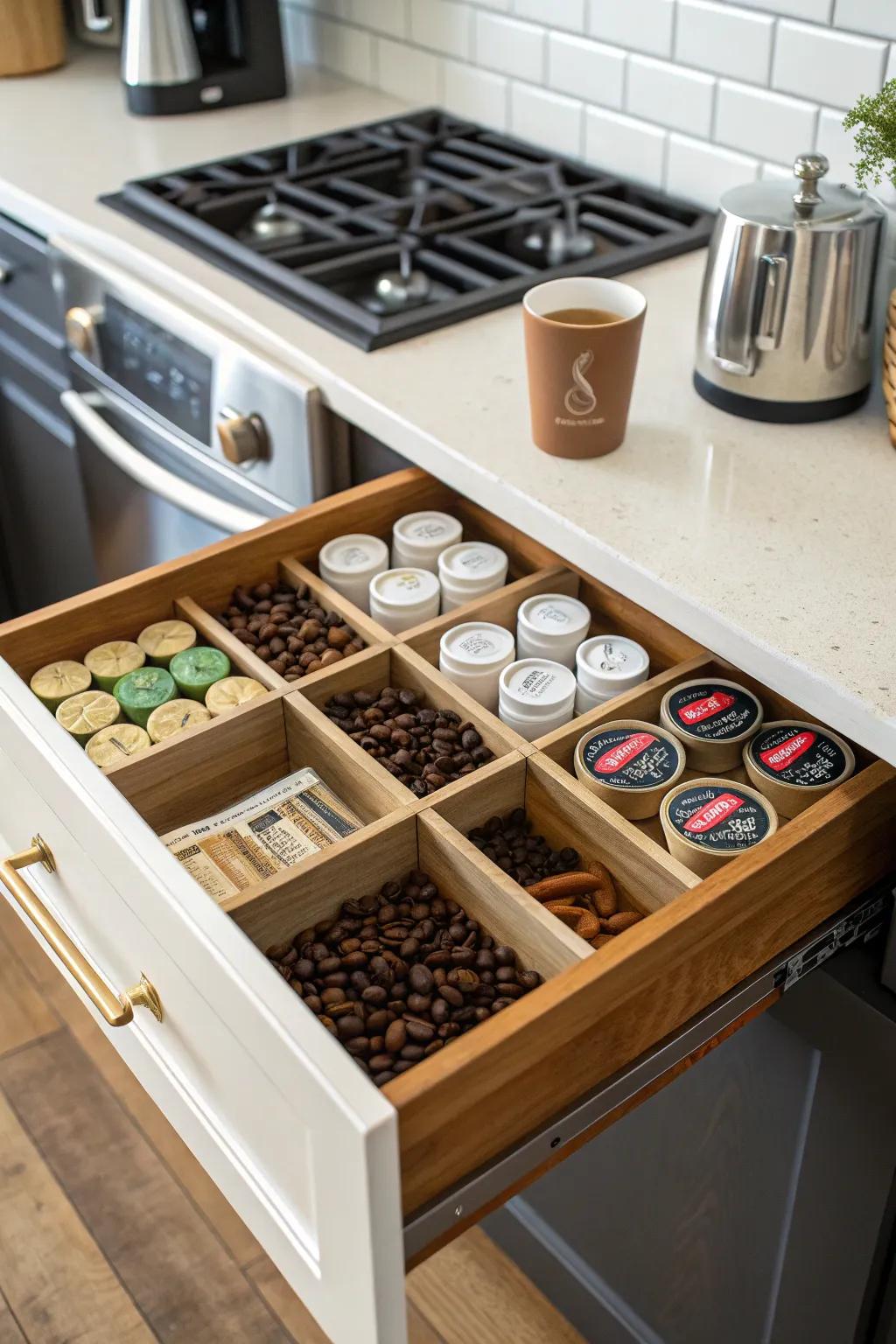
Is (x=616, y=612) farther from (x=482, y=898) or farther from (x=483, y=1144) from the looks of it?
(x=483, y=1144)

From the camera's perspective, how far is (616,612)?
44.7 inches

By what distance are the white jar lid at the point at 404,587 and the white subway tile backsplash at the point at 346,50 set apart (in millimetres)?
1251

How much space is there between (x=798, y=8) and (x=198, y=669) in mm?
971

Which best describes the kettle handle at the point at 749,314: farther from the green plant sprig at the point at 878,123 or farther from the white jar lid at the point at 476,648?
the white jar lid at the point at 476,648

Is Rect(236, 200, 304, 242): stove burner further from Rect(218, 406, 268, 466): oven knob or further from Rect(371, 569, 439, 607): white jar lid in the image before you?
Rect(371, 569, 439, 607): white jar lid

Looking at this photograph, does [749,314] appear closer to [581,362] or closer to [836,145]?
[581,362]

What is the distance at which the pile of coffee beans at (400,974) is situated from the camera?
80cm

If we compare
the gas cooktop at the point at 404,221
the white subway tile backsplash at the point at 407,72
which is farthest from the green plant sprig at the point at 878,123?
the white subway tile backsplash at the point at 407,72

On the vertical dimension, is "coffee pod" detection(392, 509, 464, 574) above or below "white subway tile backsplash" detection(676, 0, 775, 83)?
below

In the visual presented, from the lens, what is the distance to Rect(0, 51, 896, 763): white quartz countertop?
94 cm

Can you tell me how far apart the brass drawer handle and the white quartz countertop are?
0.48 meters

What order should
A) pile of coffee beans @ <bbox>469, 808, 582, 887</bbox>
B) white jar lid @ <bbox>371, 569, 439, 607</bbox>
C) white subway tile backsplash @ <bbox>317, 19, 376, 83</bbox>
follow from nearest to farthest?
1. pile of coffee beans @ <bbox>469, 808, 582, 887</bbox>
2. white jar lid @ <bbox>371, 569, 439, 607</bbox>
3. white subway tile backsplash @ <bbox>317, 19, 376, 83</bbox>

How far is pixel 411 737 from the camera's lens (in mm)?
1003

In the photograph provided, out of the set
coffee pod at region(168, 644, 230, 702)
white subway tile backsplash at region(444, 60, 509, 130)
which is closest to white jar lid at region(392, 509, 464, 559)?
coffee pod at region(168, 644, 230, 702)
